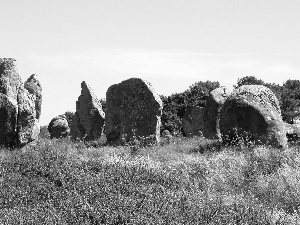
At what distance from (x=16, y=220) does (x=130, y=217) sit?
1.50 meters

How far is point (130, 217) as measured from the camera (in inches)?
220

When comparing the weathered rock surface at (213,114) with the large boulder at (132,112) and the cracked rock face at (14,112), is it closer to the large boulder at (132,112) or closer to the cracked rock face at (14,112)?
the large boulder at (132,112)

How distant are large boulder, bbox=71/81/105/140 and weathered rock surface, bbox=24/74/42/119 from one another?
3056 mm

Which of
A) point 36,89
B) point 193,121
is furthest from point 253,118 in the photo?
point 193,121

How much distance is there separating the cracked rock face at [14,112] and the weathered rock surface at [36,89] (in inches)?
345

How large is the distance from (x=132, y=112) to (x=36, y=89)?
771cm

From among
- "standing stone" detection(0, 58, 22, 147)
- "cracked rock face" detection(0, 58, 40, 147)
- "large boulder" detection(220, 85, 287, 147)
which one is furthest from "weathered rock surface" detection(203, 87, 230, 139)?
"standing stone" detection(0, 58, 22, 147)

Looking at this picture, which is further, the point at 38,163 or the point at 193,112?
the point at 193,112

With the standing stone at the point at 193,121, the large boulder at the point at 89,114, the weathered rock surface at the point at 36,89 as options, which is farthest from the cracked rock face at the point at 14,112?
the standing stone at the point at 193,121

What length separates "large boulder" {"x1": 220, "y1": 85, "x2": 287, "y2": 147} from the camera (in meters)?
18.9

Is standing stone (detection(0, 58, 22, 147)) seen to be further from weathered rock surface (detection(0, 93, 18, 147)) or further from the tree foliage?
the tree foliage

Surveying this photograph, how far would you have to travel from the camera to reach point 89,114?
99.6ft

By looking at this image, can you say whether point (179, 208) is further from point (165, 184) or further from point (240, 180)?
point (240, 180)

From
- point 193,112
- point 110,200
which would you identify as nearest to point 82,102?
point 193,112
